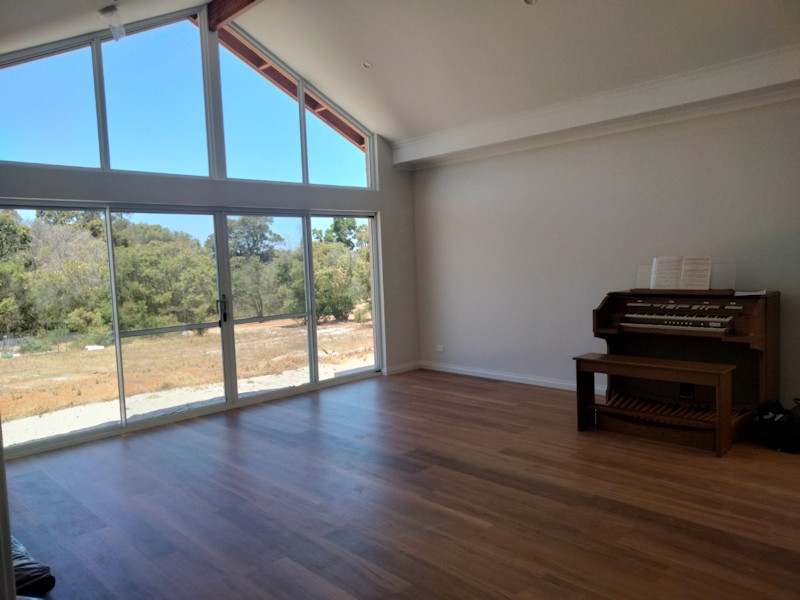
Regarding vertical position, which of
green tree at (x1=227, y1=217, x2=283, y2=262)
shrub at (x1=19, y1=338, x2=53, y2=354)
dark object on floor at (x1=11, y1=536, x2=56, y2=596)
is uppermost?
green tree at (x1=227, y1=217, x2=283, y2=262)

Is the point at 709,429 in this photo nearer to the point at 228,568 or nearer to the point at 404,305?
the point at 228,568

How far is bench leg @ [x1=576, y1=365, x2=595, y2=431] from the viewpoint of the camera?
4438mm

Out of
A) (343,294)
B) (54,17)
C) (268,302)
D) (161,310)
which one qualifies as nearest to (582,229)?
(343,294)

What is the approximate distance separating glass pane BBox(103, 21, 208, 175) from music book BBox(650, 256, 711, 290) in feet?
14.0

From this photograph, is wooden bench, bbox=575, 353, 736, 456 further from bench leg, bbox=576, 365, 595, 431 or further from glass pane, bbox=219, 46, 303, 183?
glass pane, bbox=219, 46, 303, 183

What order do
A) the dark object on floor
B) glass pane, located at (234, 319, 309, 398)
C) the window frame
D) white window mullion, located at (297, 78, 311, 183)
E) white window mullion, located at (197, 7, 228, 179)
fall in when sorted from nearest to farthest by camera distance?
the dark object on floor → the window frame → white window mullion, located at (197, 7, 228, 179) → glass pane, located at (234, 319, 309, 398) → white window mullion, located at (297, 78, 311, 183)

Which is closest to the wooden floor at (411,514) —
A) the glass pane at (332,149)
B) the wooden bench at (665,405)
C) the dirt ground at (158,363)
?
the wooden bench at (665,405)

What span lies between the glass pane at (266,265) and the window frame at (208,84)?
22.3 inches

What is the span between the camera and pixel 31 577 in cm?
244

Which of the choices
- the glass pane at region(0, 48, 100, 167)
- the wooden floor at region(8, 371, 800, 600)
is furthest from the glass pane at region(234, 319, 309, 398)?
the glass pane at region(0, 48, 100, 167)

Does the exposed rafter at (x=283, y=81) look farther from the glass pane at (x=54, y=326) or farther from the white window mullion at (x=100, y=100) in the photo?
the glass pane at (x=54, y=326)

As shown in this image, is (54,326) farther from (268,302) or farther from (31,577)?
(31,577)

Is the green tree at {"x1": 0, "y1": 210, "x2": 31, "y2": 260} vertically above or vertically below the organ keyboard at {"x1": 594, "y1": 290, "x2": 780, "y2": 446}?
above

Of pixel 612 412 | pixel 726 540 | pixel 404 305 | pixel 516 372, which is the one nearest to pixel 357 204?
pixel 404 305
